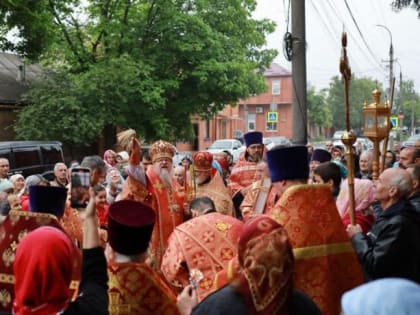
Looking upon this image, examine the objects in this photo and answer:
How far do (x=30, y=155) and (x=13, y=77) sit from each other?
1511cm

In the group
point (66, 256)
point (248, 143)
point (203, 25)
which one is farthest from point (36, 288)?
point (203, 25)

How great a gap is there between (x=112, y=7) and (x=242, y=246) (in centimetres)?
2193

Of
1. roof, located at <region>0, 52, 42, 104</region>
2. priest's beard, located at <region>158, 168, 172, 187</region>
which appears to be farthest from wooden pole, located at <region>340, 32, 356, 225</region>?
roof, located at <region>0, 52, 42, 104</region>

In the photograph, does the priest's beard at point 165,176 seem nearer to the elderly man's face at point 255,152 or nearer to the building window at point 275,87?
the elderly man's face at point 255,152

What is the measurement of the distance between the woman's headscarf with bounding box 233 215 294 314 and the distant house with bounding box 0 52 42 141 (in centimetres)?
2259

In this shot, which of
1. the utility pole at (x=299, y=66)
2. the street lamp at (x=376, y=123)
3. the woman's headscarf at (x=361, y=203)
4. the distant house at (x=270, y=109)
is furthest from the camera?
the distant house at (x=270, y=109)

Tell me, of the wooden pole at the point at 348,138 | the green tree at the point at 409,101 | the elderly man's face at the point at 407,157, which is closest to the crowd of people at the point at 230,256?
the wooden pole at the point at 348,138

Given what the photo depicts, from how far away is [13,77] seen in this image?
2875 centimetres

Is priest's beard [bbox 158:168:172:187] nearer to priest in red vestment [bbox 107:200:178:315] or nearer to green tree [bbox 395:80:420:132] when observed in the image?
priest in red vestment [bbox 107:200:178:315]

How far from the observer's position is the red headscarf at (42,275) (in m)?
2.66

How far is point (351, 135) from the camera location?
4.83 meters

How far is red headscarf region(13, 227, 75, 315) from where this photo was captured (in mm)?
2664

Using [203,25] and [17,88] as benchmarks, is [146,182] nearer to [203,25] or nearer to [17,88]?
[203,25]

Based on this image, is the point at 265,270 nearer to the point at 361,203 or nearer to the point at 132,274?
the point at 132,274
